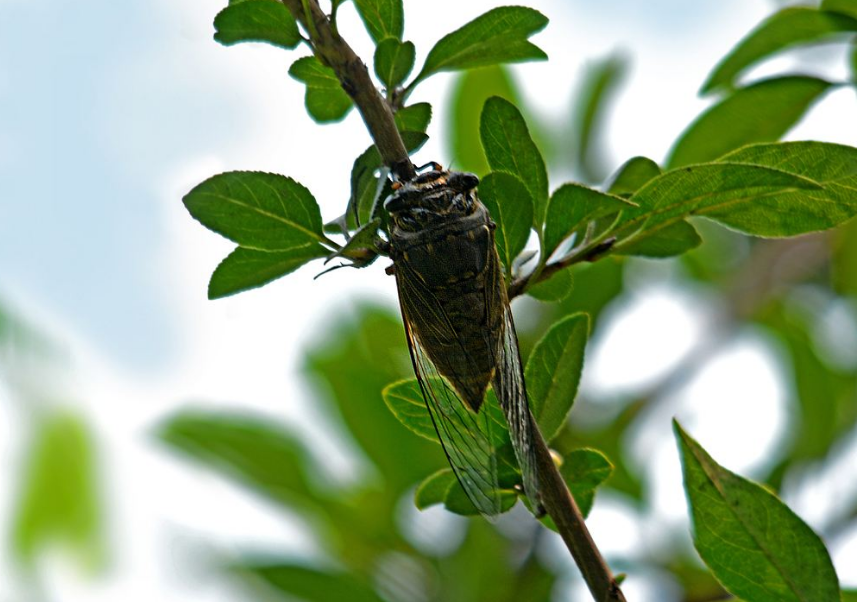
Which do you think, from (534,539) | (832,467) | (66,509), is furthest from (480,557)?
(66,509)

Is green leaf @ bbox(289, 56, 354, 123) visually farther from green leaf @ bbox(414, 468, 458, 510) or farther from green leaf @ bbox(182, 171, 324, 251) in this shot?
green leaf @ bbox(414, 468, 458, 510)

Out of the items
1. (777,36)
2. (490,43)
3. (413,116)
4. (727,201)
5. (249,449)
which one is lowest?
(249,449)

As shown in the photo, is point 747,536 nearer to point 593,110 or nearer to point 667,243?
point 667,243

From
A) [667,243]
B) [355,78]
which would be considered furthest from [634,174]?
[355,78]

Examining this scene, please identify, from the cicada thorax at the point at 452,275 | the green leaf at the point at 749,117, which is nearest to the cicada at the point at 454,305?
the cicada thorax at the point at 452,275

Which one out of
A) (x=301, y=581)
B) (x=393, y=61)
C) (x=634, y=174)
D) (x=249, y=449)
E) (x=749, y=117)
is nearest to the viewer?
(x=393, y=61)

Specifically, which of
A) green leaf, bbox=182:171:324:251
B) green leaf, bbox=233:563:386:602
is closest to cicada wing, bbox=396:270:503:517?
green leaf, bbox=182:171:324:251

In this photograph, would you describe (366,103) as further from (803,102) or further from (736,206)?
(803,102)
